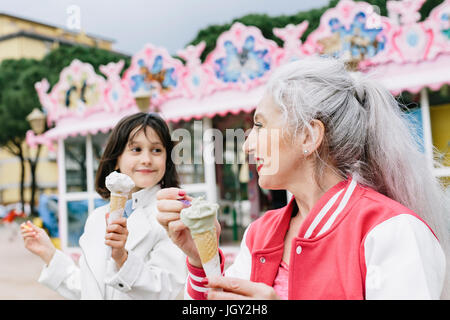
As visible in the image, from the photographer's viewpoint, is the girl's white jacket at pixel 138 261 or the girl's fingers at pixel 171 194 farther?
the girl's white jacket at pixel 138 261

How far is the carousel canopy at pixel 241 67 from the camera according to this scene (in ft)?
12.6

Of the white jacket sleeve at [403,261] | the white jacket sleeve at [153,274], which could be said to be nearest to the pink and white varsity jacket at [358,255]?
the white jacket sleeve at [403,261]

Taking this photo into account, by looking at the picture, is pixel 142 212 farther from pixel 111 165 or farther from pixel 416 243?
pixel 416 243

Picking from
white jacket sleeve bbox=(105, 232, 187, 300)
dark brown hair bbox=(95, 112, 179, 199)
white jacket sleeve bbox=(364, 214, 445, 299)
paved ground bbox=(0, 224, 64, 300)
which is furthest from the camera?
paved ground bbox=(0, 224, 64, 300)

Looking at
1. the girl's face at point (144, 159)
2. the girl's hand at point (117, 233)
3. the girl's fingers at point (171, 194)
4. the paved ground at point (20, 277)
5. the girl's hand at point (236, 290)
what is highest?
the girl's face at point (144, 159)

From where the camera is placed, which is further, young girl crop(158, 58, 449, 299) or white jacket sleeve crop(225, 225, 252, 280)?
white jacket sleeve crop(225, 225, 252, 280)

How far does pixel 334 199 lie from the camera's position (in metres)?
0.94

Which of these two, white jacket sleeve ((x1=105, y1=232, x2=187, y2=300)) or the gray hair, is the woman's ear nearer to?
the gray hair

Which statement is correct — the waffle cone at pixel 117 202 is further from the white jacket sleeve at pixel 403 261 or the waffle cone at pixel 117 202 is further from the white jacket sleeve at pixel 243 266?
the white jacket sleeve at pixel 403 261

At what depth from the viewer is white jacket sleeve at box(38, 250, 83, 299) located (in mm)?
1563

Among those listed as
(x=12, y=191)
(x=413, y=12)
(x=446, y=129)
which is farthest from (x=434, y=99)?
(x=12, y=191)

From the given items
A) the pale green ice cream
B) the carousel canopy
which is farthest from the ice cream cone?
the carousel canopy

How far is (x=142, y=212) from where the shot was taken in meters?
1.44

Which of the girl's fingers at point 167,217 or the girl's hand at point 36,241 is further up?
the girl's fingers at point 167,217
